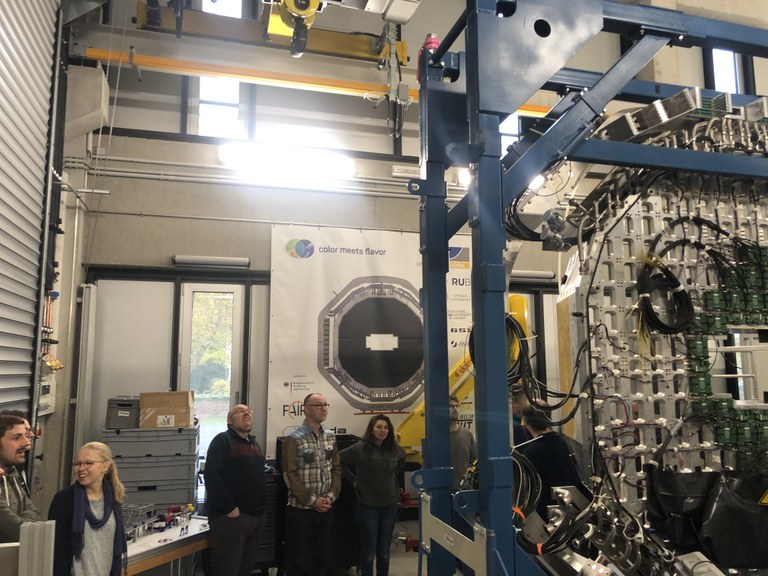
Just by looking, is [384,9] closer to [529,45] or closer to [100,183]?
[529,45]

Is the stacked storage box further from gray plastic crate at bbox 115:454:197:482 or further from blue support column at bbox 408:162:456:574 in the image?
blue support column at bbox 408:162:456:574

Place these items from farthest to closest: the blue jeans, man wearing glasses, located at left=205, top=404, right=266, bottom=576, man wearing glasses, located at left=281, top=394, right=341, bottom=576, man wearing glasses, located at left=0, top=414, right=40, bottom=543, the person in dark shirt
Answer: the blue jeans → man wearing glasses, located at left=281, top=394, right=341, bottom=576 → man wearing glasses, located at left=205, top=404, right=266, bottom=576 → man wearing glasses, located at left=0, top=414, right=40, bottom=543 → the person in dark shirt

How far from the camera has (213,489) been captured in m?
4.43

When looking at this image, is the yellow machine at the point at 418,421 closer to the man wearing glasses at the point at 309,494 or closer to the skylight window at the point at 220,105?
the man wearing glasses at the point at 309,494

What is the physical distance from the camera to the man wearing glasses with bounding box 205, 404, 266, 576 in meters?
4.43

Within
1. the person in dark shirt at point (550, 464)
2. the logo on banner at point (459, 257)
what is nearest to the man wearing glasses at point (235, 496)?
the person in dark shirt at point (550, 464)

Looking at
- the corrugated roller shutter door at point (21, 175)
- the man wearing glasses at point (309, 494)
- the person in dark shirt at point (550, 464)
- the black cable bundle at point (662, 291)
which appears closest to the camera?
the black cable bundle at point (662, 291)

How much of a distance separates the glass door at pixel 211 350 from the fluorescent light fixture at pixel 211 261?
0.24m

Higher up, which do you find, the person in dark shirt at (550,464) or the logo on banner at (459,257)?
the logo on banner at (459,257)

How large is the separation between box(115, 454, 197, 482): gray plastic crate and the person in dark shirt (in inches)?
132

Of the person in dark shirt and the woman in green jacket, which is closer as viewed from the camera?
the person in dark shirt

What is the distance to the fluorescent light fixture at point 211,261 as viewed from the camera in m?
6.59

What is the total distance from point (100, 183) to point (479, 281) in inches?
223

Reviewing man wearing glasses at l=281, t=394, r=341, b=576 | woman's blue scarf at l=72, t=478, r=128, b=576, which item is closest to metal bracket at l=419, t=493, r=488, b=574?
woman's blue scarf at l=72, t=478, r=128, b=576
